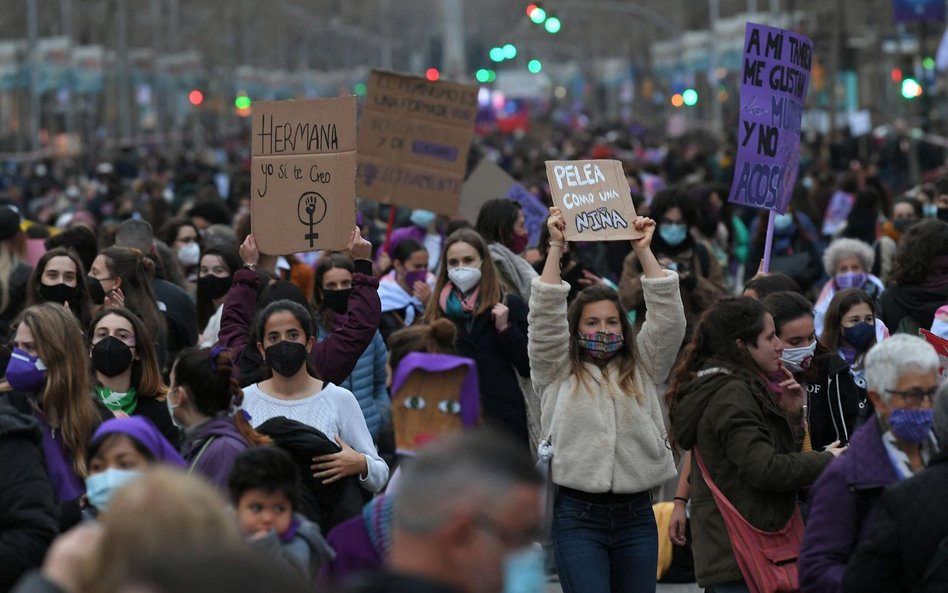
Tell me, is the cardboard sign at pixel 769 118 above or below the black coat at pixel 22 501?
above

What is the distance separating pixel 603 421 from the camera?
22.5 ft

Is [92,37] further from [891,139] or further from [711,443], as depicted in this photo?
[711,443]

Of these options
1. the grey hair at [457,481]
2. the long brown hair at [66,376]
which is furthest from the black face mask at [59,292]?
the grey hair at [457,481]

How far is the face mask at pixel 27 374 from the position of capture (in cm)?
634

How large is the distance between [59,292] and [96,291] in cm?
49

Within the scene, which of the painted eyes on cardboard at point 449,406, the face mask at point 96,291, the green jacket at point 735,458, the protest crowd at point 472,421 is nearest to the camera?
the protest crowd at point 472,421

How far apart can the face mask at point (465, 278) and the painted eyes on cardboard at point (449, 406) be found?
3479mm

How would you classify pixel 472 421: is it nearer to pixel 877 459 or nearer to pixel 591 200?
pixel 877 459

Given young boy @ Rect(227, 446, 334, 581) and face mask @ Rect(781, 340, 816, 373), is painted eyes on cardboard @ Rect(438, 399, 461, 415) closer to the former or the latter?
young boy @ Rect(227, 446, 334, 581)

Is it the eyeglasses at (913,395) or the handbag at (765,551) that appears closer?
the eyeglasses at (913,395)

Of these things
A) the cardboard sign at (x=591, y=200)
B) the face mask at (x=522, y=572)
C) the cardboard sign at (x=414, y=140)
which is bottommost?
the face mask at (x=522, y=572)

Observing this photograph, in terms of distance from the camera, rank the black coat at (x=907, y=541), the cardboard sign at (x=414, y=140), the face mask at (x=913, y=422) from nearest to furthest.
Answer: the black coat at (x=907, y=541)
the face mask at (x=913, y=422)
the cardboard sign at (x=414, y=140)

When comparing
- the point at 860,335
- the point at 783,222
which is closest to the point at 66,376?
the point at 860,335

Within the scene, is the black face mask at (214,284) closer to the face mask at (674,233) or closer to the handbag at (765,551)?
the face mask at (674,233)
